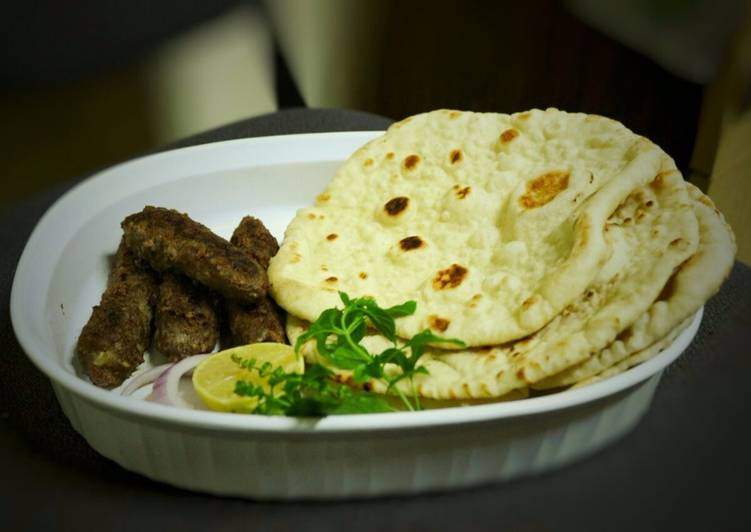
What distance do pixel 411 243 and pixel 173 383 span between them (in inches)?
26.0

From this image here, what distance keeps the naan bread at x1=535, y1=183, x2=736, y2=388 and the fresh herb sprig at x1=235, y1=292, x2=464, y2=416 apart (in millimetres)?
273

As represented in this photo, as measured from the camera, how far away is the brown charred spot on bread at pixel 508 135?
2.11 meters

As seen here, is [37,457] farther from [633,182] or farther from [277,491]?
[633,182]

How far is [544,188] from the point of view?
77.2 inches

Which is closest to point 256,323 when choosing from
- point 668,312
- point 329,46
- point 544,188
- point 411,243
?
point 411,243

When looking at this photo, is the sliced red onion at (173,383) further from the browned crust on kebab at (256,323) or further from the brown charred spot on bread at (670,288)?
the brown charred spot on bread at (670,288)

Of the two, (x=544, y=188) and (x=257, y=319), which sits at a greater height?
(x=544, y=188)

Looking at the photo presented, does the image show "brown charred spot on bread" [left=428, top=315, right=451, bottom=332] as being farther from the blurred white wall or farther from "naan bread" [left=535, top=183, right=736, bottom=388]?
the blurred white wall

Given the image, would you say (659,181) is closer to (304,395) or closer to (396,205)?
(396,205)

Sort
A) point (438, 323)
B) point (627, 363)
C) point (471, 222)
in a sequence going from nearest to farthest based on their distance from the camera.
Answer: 1. point (627, 363)
2. point (438, 323)
3. point (471, 222)

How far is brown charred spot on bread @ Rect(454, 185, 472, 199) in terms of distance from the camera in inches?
81.3

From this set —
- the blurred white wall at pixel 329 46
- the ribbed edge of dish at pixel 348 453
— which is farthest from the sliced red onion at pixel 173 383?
the blurred white wall at pixel 329 46

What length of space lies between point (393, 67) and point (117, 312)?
246cm

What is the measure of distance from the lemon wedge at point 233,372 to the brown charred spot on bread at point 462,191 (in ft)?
1.95
